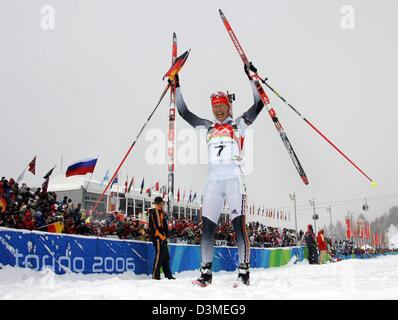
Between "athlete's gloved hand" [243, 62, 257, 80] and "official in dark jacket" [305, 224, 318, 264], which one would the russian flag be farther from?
"official in dark jacket" [305, 224, 318, 264]

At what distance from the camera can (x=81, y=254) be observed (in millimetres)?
6355

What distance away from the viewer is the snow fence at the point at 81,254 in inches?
210

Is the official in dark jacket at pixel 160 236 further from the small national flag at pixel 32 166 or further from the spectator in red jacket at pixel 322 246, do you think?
the small national flag at pixel 32 166

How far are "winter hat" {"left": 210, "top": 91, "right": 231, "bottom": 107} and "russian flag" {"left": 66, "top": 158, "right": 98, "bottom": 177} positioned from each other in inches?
302

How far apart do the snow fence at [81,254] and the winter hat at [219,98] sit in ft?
10.8

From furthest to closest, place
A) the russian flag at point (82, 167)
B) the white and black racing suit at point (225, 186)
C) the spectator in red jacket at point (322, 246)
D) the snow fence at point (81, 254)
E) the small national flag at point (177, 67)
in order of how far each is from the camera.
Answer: the spectator in red jacket at point (322, 246), the russian flag at point (82, 167), the small national flag at point (177, 67), the white and black racing suit at point (225, 186), the snow fence at point (81, 254)

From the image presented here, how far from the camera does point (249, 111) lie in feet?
19.4

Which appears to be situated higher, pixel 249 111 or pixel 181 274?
pixel 249 111

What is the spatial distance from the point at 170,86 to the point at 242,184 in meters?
2.18

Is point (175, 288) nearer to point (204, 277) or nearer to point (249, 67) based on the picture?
point (204, 277)

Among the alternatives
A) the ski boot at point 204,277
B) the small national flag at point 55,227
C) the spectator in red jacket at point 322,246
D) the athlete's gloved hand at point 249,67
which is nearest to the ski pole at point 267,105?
the athlete's gloved hand at point 249,67
